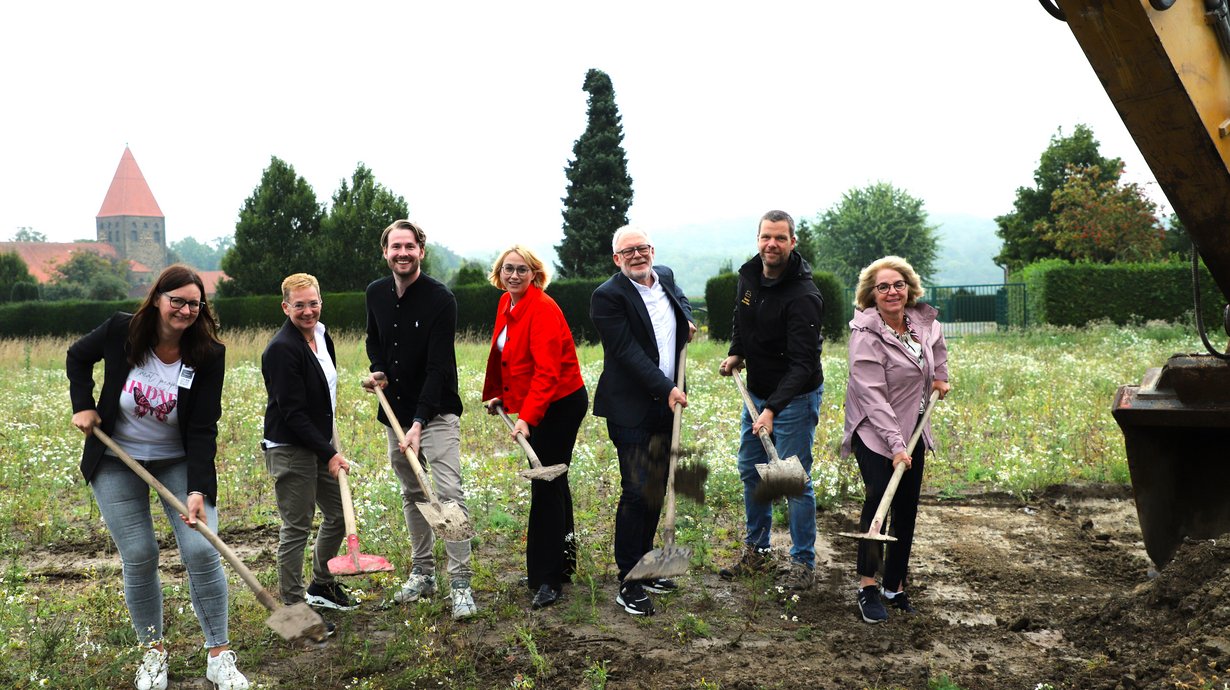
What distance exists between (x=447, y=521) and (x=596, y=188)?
30.8 m

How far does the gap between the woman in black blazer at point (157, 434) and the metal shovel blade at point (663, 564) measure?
1.81 meters

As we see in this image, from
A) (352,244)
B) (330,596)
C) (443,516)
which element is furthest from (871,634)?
(352,244)

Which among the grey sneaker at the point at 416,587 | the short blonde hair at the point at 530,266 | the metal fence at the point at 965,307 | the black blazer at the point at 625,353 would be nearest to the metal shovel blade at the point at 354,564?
the grey sneaker at the point at 416,587

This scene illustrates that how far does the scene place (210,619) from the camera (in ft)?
13.6

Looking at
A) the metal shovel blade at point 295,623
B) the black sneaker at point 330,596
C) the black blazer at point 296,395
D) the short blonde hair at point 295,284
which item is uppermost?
the short blonde hair at point 295,284

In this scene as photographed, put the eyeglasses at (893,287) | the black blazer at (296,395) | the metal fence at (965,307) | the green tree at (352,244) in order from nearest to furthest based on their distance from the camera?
the black blazer at (296,395)
the eyeglasses at (893,287)
the metal fence at (965,307)
the green tree at (352,244)

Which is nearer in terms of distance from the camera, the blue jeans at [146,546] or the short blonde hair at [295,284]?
the blue jeans at [146,546]

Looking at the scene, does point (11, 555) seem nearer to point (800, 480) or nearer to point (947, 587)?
point (800, 480)

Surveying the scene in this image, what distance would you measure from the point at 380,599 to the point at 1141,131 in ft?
13.7

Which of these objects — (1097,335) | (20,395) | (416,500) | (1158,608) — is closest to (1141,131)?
(1158,608)

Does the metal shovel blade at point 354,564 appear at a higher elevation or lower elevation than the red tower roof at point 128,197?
lower

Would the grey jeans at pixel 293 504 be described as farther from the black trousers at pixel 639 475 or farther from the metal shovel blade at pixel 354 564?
the black trousers at pixel 639 475

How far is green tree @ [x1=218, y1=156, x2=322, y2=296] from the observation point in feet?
126

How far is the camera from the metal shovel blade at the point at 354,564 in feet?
14.5
